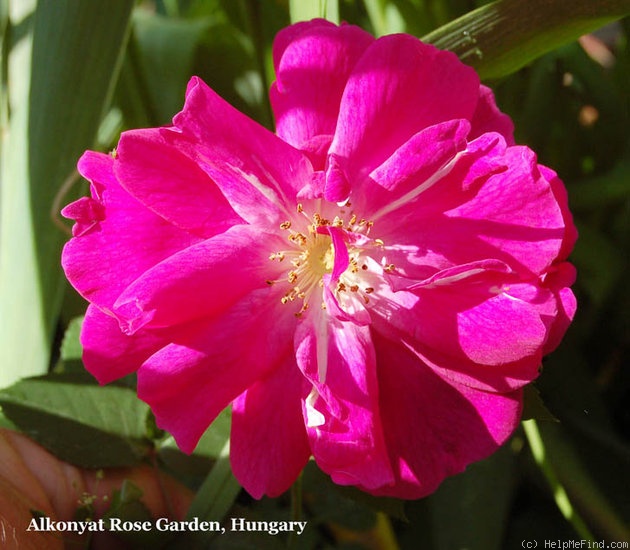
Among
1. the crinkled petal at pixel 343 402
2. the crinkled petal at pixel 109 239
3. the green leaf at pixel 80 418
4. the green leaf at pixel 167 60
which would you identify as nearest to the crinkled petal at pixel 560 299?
the crinkled petal at pixel 343 402

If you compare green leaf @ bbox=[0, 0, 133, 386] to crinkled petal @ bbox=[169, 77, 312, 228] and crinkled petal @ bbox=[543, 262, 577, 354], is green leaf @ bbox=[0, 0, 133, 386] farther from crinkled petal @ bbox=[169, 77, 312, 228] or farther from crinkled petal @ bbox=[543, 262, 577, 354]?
crinkled petal @ bbox=[543, 262, 577, 354]

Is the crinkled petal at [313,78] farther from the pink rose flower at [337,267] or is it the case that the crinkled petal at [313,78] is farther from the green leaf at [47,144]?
the green leaf at [47,144]

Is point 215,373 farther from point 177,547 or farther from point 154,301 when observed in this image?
point 177,547

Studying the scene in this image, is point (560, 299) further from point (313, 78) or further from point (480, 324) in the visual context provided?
point (313, 78)

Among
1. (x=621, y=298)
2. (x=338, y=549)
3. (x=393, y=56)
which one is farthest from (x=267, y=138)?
(x=621, y=298)

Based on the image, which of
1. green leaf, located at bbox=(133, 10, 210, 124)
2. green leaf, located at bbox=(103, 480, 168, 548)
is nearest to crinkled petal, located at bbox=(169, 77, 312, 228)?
green leaf, located at bbox=(103, 480, 168, 548)

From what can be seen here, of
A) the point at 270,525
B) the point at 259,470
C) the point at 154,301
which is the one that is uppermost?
the point at 154,301
